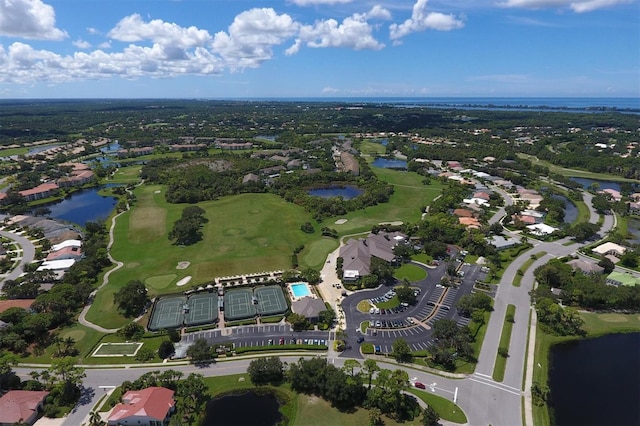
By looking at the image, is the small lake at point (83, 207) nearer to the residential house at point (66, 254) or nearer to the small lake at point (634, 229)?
the residential house at point (66, 254)

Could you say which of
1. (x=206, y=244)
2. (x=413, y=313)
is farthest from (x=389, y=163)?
(x=413, y=313)

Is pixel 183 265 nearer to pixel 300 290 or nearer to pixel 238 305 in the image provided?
pixel 238 305

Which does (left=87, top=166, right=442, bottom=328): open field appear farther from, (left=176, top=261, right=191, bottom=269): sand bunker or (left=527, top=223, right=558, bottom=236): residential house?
(left=527, top=223, right=558, bottom=236): residential house

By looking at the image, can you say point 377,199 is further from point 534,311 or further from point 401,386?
point 401,386

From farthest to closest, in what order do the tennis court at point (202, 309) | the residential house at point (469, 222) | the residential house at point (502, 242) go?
the residential house at point (469, 222), the residential house at point (502, 242), the tennis court at point (202, 309)

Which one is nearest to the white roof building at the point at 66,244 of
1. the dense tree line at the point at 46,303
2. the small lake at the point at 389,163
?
the dense tree line at the point at 46,303

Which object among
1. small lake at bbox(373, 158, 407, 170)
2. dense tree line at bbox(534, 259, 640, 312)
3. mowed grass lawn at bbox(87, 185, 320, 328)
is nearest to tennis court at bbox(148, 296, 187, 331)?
mowed grass lawn at bbox(87, 185, 320, 328)
